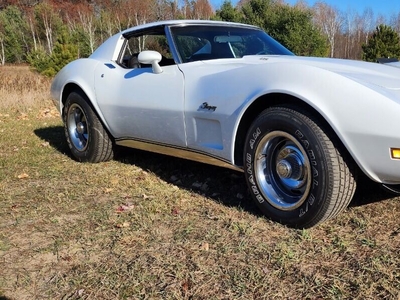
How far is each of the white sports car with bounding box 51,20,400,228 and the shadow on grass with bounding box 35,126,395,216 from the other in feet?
1.17

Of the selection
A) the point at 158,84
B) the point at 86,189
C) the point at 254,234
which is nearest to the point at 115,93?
the point at 158,84

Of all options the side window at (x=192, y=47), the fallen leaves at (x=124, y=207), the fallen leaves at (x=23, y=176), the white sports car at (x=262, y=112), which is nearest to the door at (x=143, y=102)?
the white sports car at (x=262, y=112)

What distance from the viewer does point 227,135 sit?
111 inches

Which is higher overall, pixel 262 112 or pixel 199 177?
pixel 262 112

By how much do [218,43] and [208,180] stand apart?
118 cm

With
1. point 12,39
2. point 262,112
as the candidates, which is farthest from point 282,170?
point 12,39

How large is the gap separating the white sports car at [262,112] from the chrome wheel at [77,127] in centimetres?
50

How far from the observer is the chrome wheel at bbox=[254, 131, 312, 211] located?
2.52 meters

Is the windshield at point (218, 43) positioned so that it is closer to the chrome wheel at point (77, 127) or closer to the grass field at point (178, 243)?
the grass field at point (178, 243)

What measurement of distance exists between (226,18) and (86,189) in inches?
1221

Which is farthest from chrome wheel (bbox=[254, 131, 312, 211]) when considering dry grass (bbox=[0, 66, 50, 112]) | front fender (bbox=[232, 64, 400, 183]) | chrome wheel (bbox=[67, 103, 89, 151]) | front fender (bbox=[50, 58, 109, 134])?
dry grass (bbox=[0, 66, 50, 112])

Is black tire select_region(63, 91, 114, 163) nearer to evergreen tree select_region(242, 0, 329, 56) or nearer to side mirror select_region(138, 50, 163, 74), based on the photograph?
side mirror select_region(138, 50, 163, 74)

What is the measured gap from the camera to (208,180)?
12.2 feet

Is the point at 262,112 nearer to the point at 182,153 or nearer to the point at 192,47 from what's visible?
the point at 182,153
